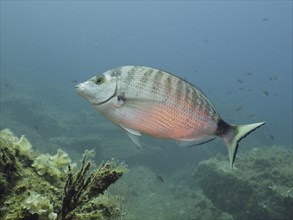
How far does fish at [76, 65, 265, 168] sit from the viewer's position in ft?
7.73

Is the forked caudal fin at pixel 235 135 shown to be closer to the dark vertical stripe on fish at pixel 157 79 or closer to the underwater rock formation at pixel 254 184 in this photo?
the dark vertical stripe on fish at pixel 157 79

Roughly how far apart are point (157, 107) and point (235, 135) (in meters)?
0.62

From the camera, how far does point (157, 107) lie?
238cm

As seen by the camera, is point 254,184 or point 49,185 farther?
point 254,184

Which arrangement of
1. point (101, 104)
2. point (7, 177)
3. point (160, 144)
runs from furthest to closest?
point (160, 144) → point (7, 177) → point (101, 104)

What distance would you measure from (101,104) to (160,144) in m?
21.0

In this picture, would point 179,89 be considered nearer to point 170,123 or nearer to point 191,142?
point 170,123

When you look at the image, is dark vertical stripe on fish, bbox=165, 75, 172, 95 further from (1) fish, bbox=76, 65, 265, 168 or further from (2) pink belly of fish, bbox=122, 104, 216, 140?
(2) pink belly of fish, bbox=122, 104, 216, 140

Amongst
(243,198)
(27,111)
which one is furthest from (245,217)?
(27,111)

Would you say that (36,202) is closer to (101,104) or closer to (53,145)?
(101,104)

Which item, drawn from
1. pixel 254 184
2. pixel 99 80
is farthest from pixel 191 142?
pixel 254 184

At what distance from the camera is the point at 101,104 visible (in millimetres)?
2383

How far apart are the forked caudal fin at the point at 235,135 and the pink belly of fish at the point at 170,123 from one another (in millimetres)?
131

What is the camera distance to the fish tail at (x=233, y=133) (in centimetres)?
235
